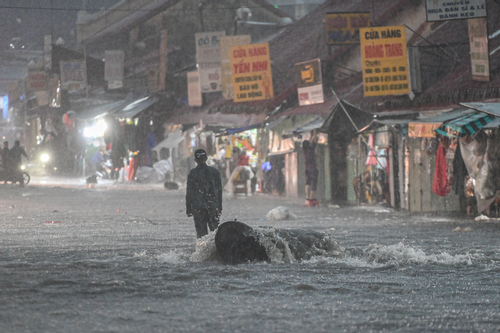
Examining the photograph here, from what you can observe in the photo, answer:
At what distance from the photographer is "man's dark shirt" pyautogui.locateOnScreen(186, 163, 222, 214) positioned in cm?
979

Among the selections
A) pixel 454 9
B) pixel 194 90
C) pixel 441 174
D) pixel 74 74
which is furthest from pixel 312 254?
pixel 74 74

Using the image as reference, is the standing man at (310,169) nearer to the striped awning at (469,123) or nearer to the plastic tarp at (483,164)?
the plastic tarp at (483,164)

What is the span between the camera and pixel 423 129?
52.5 feet

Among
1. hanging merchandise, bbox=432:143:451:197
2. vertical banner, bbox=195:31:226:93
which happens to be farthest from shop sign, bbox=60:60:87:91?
hanging merchandise, bbox=432:143:451:197

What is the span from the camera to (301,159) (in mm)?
24609

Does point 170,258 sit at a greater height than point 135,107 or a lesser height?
lesser

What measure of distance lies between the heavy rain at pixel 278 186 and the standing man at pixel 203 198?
0.08ft

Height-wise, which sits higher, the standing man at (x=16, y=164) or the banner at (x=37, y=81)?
the banner at (x=37, y=81)

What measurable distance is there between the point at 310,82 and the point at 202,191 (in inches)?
569

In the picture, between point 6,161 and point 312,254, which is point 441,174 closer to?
point 312,254

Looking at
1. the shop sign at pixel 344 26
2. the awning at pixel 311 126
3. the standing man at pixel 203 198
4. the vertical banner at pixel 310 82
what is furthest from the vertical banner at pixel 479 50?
the standing man at pixel 203 198

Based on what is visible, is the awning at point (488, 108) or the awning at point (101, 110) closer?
the awning at point (488, 108)

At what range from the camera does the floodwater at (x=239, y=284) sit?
5285 mm

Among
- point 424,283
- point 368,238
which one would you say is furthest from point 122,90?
point 424,283
